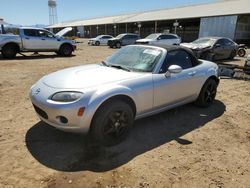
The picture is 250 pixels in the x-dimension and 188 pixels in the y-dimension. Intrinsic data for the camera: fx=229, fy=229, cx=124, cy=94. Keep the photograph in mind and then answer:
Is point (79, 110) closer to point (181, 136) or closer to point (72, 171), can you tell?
point (72, 171)

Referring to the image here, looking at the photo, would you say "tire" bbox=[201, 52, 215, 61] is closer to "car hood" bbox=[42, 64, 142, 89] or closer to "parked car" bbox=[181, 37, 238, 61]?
"parked car" bbox=[181, 37, 238, 61]

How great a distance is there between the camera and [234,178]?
9.82 feet

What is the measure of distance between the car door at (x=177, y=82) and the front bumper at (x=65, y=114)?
1.41 m

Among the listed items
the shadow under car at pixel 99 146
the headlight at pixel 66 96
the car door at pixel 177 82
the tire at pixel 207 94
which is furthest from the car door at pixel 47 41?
the headlight at pixel 66 96

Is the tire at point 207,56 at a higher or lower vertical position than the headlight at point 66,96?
lower

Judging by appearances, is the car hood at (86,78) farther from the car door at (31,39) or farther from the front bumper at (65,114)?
the car door at (31,39)

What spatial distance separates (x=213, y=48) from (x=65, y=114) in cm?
1181

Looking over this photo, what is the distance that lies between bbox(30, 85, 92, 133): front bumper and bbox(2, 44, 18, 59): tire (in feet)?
39.0

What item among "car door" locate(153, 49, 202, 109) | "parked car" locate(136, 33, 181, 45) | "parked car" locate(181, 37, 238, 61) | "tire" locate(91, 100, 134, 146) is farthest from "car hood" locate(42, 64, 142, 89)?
"parked car" locate(136, 33, 181, 45)

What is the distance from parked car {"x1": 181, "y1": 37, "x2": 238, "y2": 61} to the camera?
1238 cm

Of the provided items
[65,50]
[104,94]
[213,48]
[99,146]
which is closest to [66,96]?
[104,94]

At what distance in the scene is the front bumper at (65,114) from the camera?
319 cm

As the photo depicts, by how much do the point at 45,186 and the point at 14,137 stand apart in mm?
1488

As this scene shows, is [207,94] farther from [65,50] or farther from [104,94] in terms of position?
[65,50]
